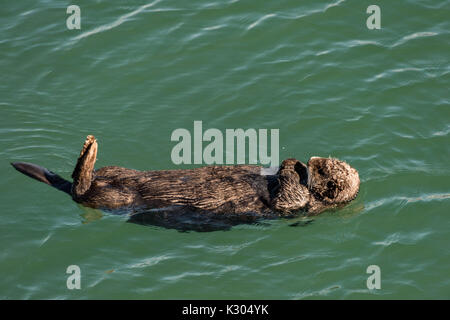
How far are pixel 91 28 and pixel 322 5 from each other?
4283mm

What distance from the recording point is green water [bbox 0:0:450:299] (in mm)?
7312

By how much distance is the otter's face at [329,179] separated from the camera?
7656 millimetres

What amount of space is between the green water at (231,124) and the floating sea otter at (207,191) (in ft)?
1.14

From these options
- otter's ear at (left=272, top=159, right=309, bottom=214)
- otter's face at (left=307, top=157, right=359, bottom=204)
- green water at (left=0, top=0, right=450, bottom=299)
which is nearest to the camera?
green water at (left=0, top=0, right=450, bottom=299)

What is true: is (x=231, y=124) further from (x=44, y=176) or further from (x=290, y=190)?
(x=44, y=176)

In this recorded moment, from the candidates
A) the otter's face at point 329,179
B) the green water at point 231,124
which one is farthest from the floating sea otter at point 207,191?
the green water at point 231,124

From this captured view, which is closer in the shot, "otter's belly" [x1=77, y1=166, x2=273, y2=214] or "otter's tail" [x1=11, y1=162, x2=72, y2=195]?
"otter's belly" [x1=77, y1=166, x2=273, y2=214]

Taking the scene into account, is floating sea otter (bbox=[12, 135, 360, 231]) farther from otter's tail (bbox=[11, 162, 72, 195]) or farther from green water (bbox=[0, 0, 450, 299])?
green water (bbox=[0, 0, 450, 299])

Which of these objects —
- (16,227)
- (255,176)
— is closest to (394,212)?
(255,176)

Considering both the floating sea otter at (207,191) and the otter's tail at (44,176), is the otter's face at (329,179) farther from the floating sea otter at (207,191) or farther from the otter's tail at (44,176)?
the otter's tail at (44,176)

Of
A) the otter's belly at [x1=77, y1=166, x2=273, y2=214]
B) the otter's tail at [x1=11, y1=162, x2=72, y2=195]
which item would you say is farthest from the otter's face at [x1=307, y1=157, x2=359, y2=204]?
the otter's tail at [x1=11, y1=162, x2=72, y2=195]

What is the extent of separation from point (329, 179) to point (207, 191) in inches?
60.1

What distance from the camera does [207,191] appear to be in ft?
24.3

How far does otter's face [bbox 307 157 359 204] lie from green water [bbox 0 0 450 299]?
0.38 meters
